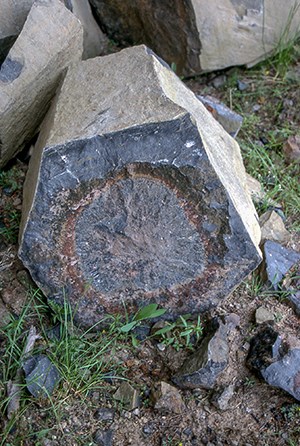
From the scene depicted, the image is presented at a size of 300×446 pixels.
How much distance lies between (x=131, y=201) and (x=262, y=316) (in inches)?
28.0

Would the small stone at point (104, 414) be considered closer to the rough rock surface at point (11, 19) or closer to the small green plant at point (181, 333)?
the small green plant at point (181, 333)

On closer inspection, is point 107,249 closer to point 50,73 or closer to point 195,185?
point 195,185

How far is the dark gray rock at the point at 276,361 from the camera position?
8.06 feet

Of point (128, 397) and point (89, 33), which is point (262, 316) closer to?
point (128, 397)

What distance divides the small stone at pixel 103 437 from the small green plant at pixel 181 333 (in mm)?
371

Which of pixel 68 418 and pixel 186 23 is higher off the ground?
pixel 186 23

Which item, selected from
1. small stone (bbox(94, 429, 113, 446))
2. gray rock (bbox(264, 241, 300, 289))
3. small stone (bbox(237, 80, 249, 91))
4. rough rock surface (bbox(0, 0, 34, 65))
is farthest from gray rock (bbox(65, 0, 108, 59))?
small stone (bbox(94, 429, 113, 446))

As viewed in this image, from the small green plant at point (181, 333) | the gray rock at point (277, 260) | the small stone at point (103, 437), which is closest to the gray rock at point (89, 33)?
the gray rock at point (277, 260)

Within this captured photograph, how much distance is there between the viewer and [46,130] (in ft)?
8.41

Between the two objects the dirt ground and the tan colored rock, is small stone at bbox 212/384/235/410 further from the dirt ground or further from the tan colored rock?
the tan colored rock

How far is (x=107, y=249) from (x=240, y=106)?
56.7 inches

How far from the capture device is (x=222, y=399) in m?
2.46

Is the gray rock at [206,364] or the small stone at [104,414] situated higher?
the small stone at [104,414]

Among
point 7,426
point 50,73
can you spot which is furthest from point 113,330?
point 50,73
